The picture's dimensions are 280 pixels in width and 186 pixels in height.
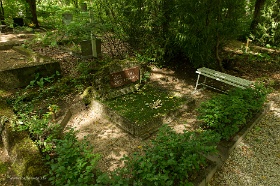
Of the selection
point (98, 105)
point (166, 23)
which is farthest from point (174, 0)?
point (98, 105)

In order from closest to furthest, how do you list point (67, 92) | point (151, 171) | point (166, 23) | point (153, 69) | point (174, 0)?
point (151, 171) → point (67, 92) → point (174, 0) → point (166, 23) → point (153, 69)

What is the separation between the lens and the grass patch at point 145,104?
198 inches

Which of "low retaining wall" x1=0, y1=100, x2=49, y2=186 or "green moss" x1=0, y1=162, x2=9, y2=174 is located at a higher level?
"low retaining wall" x1=0, y1=100, x2=49, y2=186

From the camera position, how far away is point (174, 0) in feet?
24.1

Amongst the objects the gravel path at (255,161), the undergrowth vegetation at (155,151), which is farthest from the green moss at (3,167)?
the gravel path at (255,161)

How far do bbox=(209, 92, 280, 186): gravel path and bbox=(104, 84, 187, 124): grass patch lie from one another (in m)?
1.79

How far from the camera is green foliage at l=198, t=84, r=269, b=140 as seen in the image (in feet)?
12.8

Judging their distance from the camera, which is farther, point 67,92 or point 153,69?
point 153,69

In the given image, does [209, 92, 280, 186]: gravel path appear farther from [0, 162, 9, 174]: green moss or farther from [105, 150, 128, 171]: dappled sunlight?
[0, 162, 9, 174]: green moss

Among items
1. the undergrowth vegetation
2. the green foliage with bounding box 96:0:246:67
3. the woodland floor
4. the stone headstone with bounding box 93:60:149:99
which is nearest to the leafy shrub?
the undergrowth vegetation

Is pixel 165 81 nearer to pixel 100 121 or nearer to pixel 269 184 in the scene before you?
pixel 100 121

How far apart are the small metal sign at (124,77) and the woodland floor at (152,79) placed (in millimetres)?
1034

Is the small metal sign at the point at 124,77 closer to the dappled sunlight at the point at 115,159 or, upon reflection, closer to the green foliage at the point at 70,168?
the dappled sunlight at the point at 115,159

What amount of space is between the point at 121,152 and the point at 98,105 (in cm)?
179
